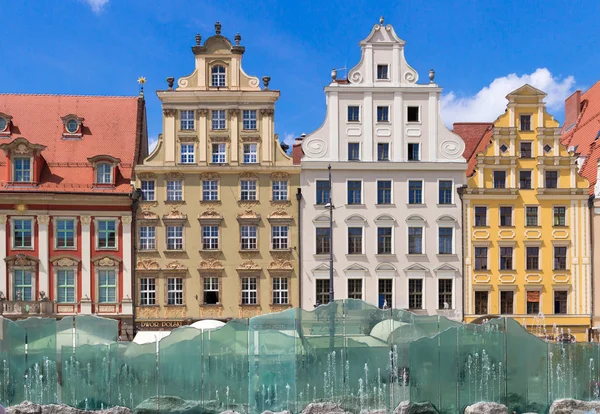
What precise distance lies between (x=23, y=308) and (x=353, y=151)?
603 inches

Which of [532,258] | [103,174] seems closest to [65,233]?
[103,174]

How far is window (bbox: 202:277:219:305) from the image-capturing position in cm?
3095

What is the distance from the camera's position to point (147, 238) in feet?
102

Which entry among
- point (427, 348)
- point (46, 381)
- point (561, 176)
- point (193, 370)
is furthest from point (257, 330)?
point (561, 176)

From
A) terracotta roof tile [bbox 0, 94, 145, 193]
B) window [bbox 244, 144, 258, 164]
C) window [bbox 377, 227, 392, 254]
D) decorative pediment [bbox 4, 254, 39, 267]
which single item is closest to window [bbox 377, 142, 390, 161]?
window [bbox 377, 227, 392, 254]

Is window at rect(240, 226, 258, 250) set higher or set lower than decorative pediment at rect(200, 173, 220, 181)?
lower

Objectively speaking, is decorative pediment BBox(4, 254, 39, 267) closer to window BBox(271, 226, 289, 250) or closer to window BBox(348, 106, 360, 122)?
window BBox(271, 226, 289, 250)

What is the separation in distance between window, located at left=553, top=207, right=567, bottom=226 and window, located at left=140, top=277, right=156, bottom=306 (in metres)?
17.9

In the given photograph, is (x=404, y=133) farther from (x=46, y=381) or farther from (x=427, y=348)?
(x=46, y=381)

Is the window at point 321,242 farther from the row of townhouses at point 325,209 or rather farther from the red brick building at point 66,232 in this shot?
the red brick building at point 66,232

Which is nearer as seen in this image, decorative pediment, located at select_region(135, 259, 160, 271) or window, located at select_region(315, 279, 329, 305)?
decorative pediment, located at select_region(135, 259, 160, 271)

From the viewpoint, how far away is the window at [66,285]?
3034 centimetres

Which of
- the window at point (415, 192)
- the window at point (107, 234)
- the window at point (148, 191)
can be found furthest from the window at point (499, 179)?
the window at point (107, 234)

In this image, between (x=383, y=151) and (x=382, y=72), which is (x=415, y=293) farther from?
(x=382, y=72)
